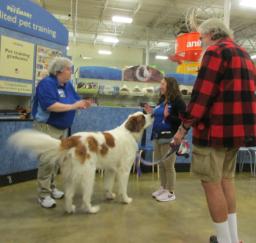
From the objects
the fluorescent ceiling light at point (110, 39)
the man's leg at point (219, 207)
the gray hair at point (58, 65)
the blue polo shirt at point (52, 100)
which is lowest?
the man's leg at point (219, 207)

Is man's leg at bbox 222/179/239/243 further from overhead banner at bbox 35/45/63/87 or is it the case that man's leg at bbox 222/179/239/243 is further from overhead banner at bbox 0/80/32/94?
overhead banner at bbox 35/45/63/87

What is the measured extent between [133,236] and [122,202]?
98cm

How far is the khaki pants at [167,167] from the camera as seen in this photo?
3900mm

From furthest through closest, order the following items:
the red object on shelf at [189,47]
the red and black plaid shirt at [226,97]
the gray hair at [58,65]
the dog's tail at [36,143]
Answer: the red object on shelf at [189,47], the gray hair at [58,65], the dog's tail at [36,143], the red and black plaid shirt at [226,97]

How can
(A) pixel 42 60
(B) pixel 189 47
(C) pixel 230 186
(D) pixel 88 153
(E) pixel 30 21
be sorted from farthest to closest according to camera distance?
1. (B) pixel 189 47
2. (A) pixel 42 60
3. (E) pixel 30 21
4. (D) pixel 88 153
5. (C) pixel 230 186

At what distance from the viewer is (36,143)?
3002mm

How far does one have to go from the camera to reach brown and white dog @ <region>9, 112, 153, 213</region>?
3.05 metres

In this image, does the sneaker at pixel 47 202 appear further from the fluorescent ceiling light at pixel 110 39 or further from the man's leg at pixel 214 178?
the fluorescent ceiling light at pixel 110 39

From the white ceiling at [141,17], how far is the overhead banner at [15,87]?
6.45 meters

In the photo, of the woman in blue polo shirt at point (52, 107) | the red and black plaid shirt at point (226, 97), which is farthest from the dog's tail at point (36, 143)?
the red and black plaid shirt at point (226, 97)

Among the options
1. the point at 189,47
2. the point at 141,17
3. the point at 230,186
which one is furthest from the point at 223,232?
the point at 141,17

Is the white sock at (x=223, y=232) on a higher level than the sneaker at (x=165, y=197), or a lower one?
higher

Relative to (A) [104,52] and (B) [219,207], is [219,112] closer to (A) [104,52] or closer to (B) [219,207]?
(B) [219,207]

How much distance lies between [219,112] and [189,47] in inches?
239
